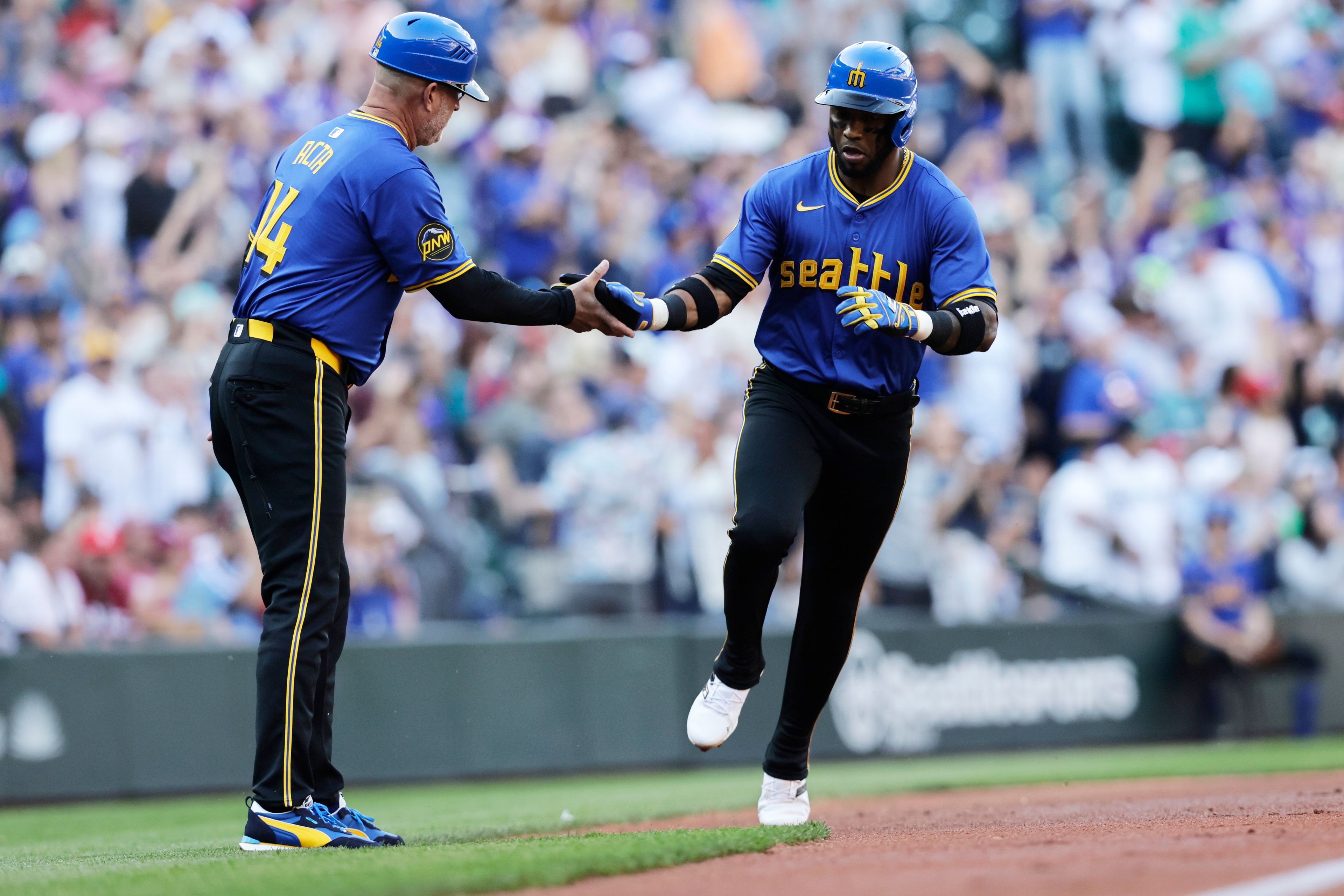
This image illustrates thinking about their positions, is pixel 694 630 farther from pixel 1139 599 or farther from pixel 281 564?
pixel 281 564

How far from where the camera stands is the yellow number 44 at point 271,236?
5430 millimetres

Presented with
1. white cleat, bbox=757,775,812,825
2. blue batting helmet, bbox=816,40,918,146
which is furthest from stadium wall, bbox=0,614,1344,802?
blue batting helmet, bbox=816,40,918,146

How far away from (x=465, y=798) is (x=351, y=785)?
138cm

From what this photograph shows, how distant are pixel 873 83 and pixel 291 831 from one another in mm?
3312

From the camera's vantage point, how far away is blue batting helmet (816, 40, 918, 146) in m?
5.77

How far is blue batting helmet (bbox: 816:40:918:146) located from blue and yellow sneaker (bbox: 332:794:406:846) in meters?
3.05

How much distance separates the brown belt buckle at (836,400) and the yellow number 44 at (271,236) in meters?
2.06

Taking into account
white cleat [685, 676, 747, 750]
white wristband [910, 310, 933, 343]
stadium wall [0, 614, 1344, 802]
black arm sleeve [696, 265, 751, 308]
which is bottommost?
stadium wall [0, 614, 1344, 802]

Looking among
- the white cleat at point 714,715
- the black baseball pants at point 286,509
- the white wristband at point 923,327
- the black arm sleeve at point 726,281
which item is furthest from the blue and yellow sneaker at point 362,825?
the white wristband at point 923,327

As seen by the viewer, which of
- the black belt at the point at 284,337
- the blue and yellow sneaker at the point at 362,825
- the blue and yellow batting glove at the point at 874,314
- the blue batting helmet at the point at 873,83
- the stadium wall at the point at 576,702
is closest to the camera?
the black belt at the point at 284,337

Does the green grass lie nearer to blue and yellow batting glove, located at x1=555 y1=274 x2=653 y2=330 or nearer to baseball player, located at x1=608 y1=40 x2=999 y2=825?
baseball player, located at x1=608 y1=40 x2=999 y2=825

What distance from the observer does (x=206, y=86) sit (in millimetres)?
13094

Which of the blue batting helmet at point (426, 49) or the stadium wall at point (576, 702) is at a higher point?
the blue batting helmet at point (426, 49)

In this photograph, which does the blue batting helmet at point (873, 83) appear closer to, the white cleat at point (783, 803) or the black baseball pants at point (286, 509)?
the black baseball pants at point (286, 509)
